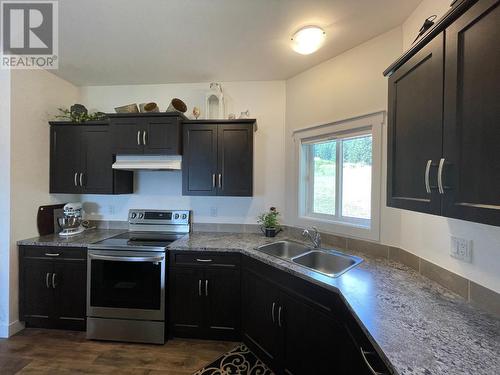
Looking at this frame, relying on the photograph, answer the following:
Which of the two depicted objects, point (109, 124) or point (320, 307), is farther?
point (109, 124)

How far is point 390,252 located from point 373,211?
0.35 metres

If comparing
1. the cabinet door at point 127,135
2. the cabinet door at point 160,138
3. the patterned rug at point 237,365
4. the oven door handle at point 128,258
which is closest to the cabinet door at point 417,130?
the patterned rug at point 237,365

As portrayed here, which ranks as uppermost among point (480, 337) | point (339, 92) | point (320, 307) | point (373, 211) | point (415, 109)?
point (339, 92)

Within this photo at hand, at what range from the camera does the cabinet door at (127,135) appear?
261cm

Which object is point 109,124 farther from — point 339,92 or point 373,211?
point 373,211

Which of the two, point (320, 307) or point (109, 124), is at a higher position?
point (109, 124)

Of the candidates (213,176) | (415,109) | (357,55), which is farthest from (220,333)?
(357,55)

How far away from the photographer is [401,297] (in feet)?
4.11

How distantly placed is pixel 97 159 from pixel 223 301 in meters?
2.12

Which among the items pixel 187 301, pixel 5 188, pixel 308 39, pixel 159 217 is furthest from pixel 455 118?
pixel 5 188

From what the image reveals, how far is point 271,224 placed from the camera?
2.65 m

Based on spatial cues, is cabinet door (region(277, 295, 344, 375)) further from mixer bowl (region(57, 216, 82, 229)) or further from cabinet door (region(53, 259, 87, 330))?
mixer bowl (region(57, 216, 82, 229))

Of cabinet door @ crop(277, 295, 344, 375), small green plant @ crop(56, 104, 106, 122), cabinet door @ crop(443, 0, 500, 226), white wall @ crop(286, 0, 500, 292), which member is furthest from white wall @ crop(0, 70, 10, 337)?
cabinet door @ crop(443, 0, 500, 226)

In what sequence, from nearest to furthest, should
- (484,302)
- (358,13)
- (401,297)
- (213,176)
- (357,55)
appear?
1. (484,302)
2. (401,297)
3. (358,13)
4. (357,55)
5. (213,176)
